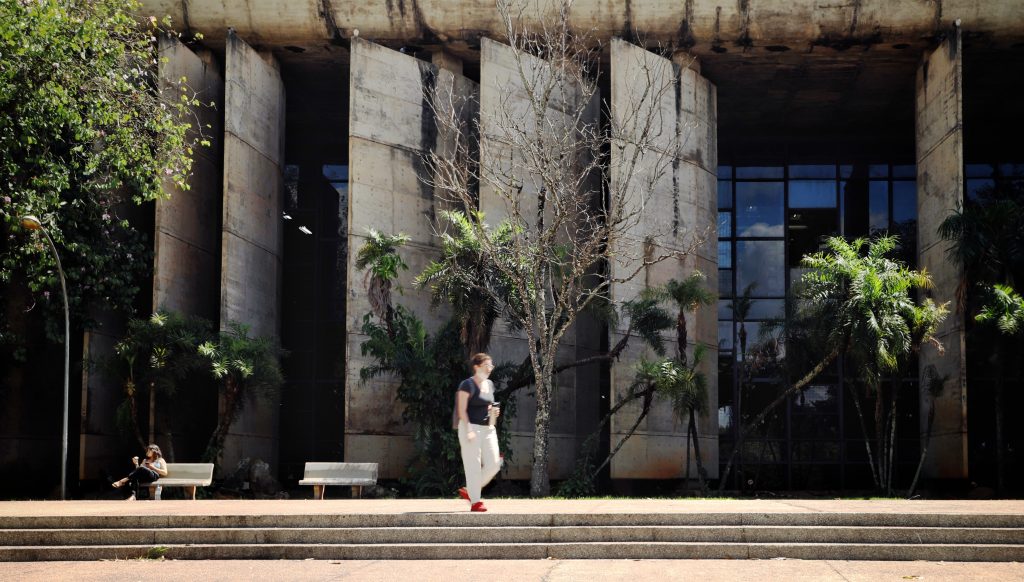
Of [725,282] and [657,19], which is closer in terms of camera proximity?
[657,19]

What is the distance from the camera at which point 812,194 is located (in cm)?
3189

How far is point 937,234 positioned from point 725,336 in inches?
287

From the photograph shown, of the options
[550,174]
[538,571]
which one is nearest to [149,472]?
[550,174]

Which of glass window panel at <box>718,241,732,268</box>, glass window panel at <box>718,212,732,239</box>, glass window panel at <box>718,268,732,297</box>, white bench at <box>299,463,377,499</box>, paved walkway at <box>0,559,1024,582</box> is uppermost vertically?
glass window panel at <box>718,212,732,239</box>

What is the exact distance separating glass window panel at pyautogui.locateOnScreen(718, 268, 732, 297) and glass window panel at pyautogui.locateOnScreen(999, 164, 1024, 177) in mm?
9005

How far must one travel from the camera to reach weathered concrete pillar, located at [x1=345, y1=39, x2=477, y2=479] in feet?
79.0

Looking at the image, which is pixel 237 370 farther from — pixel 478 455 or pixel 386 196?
pixel 478 455

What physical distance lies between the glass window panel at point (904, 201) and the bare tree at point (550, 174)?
9.31m

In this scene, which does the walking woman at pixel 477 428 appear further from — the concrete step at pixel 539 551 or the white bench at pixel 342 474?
the white bench at pixel 342 474

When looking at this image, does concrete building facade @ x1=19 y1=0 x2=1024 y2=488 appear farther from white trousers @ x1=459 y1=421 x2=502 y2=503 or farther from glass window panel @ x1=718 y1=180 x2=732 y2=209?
white trousers @ x1=459 y1=421 x2=502 y2=503

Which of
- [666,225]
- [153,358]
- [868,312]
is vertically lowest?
[153,358]

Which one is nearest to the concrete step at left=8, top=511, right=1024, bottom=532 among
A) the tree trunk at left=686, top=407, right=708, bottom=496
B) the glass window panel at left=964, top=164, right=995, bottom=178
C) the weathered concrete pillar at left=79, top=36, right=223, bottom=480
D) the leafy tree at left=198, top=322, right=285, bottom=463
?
the leafy tree at left=198, top=322, right=285, bottom=463

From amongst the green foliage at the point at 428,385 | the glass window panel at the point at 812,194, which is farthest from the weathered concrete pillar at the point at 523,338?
the glass window panel at the point at 812,194

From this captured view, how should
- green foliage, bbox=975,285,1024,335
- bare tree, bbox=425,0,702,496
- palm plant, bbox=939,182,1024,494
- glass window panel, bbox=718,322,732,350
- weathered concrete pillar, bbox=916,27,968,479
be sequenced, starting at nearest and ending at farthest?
bare tree, bbox=425,0,702,496
green foliage, bbox=975,285,1024,335
palm plant, bbox=939,182,1024,494
weathered concrete pillar, bbox=916,27,968,479
glass window panel, bbox=718,322,732,350
